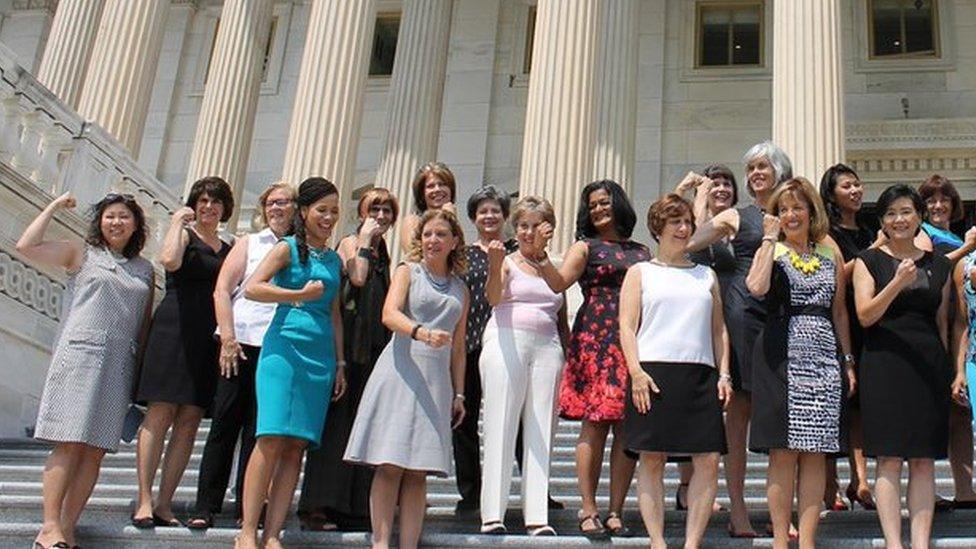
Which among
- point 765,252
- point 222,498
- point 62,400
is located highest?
point 765,252

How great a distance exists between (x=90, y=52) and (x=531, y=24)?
350 inches

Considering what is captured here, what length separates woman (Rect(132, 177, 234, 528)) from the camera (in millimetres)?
6191

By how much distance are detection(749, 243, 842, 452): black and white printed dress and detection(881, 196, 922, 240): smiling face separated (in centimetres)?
37

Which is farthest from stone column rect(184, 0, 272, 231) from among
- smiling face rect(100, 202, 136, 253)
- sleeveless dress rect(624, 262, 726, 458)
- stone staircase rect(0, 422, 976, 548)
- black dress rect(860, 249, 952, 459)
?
black dress rect(860, 249, 952, 459)

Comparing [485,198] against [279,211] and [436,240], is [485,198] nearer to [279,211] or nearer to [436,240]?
[436,240]

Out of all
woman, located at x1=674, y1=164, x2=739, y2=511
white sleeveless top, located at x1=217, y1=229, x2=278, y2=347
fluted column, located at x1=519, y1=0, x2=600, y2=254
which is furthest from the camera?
fluted column, located at x1=519, y1=0, x2=600, y2=254

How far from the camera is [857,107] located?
21156 mm

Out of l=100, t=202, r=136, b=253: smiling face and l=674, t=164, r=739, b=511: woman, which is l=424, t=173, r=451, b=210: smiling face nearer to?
l=674, t=164, r=739, b=511: woman

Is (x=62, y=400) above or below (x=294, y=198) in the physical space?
below

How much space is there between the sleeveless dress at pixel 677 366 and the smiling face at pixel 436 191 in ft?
5.08

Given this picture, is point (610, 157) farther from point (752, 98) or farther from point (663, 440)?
point (663, 440)

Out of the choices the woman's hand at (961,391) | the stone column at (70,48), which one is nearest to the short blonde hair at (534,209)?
the woman's hand at (961,391)

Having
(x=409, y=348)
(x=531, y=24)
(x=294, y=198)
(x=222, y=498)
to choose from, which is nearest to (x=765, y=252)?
(x=409, y=348)

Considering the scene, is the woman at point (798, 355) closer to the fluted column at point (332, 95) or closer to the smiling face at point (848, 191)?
the smiling face at point (848, 191)
